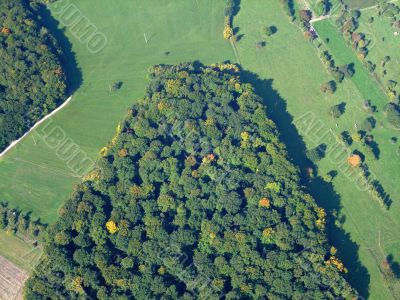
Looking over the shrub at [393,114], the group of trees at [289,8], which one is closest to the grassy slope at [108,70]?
the group of trees at [289,8]

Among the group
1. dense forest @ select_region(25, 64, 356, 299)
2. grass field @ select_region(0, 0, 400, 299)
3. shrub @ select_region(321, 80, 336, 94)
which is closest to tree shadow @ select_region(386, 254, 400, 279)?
grass field @ select_region(0, 0, 400, 299)

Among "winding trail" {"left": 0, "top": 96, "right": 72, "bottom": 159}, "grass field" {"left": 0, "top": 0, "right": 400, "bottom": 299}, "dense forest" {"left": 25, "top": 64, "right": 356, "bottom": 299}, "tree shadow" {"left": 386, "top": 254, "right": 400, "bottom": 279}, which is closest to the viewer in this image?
"dense forest" {"left": 25, "top": 64, "right": 356, "bottom": 299}

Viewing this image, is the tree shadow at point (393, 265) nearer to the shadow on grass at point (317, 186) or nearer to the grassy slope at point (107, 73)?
the shadow on grass at point (317, 186)

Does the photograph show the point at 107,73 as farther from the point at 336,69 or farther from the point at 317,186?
the point at 317,186

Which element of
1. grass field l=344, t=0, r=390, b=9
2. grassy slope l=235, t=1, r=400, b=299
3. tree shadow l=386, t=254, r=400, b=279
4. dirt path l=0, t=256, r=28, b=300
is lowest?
dirt path l=0, t=256, r=28, b=300

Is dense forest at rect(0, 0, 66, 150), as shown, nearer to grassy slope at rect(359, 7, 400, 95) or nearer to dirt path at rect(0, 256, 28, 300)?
dirt path at rect(0, 256, 28, 300)

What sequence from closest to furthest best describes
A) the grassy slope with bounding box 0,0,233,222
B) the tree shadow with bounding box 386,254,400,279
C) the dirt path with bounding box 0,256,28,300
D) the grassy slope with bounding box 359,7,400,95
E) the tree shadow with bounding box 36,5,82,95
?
→ the dirt path with bounding box 0,256,28,300 < the tree shadow with bounding box 386,254,400,279 < the grassy slope with bounding box 0,0,233,222 < the tree shadow with bounding box 36,5,82,95 < the grassy slope with bounding box 359,7,400,95

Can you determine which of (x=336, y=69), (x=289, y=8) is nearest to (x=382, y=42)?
(x=336, y=69)
